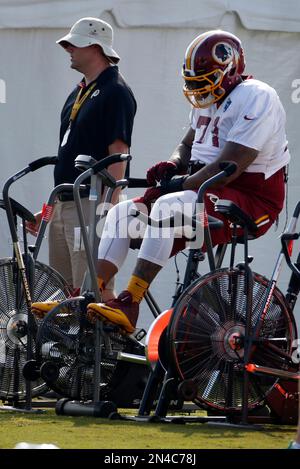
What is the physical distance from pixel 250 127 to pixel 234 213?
51 centimetres

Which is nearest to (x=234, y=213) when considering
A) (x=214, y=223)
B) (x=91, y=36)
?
(x=214, y=223)

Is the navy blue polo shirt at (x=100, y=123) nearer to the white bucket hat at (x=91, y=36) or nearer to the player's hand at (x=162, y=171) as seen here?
the white bucket hat at (x=91, y=36)

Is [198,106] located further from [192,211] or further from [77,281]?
[77,281]

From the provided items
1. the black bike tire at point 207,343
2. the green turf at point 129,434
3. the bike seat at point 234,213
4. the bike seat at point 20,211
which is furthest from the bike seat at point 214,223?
the bike seat at point 20,211

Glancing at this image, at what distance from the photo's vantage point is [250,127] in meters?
6.12

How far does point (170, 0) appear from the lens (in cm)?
904

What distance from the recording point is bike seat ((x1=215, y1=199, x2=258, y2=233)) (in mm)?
5809

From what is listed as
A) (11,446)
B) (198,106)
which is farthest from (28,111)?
(11,446)

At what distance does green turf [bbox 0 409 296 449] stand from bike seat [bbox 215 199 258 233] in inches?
36.4

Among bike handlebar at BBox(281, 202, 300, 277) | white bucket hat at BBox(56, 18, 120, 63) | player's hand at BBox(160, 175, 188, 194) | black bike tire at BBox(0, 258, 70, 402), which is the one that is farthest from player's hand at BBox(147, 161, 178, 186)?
white bucket hat at BBox(56, 18, 120, 63)

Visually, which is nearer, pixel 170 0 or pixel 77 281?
pixel 77 281

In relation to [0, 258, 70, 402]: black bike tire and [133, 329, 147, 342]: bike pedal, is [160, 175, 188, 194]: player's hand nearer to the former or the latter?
[133, 329, 147, 342]: bike pedal

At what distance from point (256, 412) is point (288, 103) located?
3.52 metres

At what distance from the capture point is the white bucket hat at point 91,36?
287 inches
